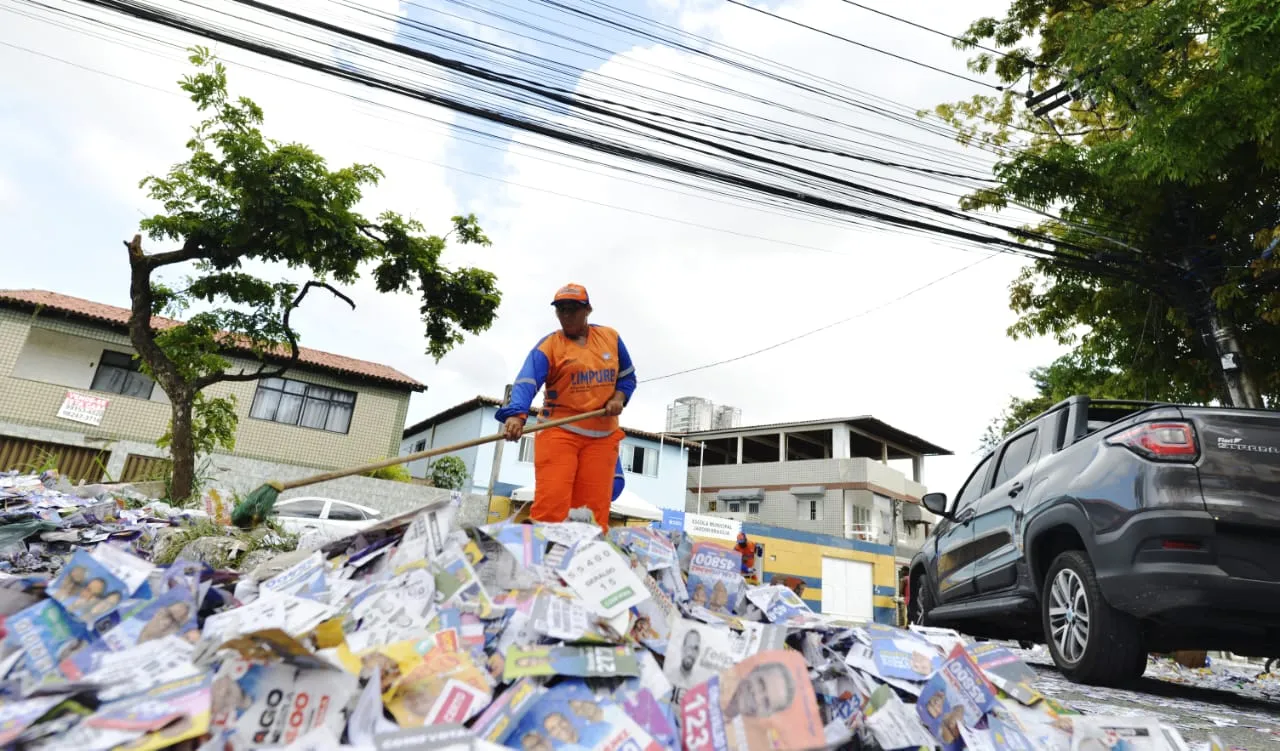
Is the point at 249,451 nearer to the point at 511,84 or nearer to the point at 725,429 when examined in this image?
the point at 511,84

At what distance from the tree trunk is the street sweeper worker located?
6.78 m

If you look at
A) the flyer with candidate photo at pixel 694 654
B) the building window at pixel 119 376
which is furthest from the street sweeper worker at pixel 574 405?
the building window at pixel 119 376

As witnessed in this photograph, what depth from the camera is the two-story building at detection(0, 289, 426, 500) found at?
14578 millimetres

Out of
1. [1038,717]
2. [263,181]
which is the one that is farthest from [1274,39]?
[263,181]

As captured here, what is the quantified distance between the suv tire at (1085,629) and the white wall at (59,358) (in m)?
17.2

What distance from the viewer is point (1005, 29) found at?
10188mm

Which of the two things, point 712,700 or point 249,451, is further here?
point 249,451

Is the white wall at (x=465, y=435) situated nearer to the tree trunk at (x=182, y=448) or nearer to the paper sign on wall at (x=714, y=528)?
the paper sign on wall at (x=714, y=528)

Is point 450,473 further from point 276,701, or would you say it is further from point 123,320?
point 276,701

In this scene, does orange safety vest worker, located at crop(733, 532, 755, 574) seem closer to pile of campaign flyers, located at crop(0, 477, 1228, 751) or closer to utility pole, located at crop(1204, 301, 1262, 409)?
pile of campaign flyers, located at crop(0, 477, 1228, 751)

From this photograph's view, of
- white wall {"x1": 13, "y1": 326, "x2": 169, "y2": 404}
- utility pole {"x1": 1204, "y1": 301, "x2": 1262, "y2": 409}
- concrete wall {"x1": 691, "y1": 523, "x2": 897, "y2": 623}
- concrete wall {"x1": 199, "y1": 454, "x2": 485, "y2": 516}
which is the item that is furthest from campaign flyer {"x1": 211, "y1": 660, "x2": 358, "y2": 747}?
white wall {"x1": 13, "y1": 326, "x2": 169, "y2": 404}

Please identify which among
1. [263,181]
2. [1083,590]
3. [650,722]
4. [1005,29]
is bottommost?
[650,722]

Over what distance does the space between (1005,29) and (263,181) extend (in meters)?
10.9

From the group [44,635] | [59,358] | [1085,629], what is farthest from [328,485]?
[1085,629]
